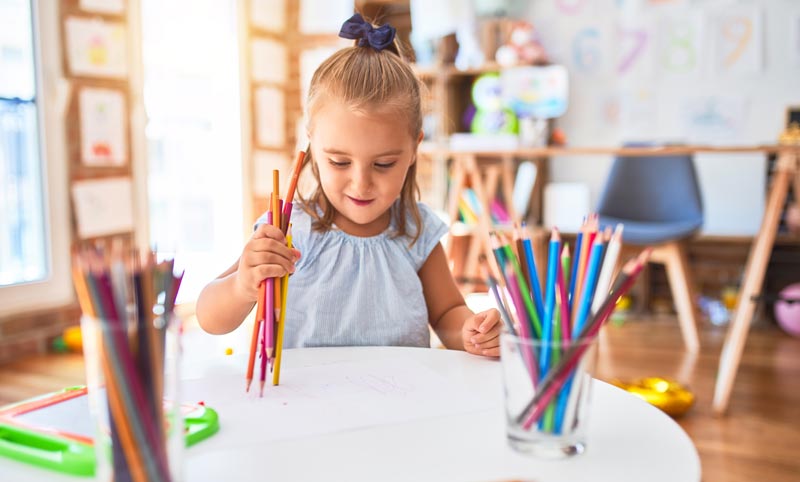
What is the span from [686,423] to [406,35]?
2.77 m

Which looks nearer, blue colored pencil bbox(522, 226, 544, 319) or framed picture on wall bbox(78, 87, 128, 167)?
blue colored pencil bbox(522, 226, 544, 319)

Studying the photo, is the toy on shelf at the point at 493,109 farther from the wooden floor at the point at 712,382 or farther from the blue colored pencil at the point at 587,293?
the blue colored pencil at the point at 587,293

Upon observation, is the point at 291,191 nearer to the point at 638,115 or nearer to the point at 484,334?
the point at 484,334

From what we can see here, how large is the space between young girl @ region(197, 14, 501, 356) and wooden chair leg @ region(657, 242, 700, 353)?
6.48ft

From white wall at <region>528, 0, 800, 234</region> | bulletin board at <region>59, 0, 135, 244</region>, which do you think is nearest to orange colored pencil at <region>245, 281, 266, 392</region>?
bulletin board at <region>59, 0, 135, 244</region>

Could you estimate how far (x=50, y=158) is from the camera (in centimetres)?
257

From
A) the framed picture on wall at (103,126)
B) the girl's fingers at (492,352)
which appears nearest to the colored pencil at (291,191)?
the girl's fingers at (492,352)

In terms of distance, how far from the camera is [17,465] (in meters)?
0.48

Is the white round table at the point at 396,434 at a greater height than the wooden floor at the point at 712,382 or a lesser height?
greater

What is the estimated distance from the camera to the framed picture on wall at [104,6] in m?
2.69

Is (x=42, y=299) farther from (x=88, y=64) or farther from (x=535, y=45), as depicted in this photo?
(x=535, y=45)

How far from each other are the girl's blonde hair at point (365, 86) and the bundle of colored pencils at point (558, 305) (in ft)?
1.42

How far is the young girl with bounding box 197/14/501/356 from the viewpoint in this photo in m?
0.87

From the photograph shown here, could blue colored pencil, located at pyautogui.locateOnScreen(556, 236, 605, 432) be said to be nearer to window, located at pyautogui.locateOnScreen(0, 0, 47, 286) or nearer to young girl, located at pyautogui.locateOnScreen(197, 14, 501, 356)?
young girl, located at pyautogui.locateOnScreen(197, 14, 501, 356)
